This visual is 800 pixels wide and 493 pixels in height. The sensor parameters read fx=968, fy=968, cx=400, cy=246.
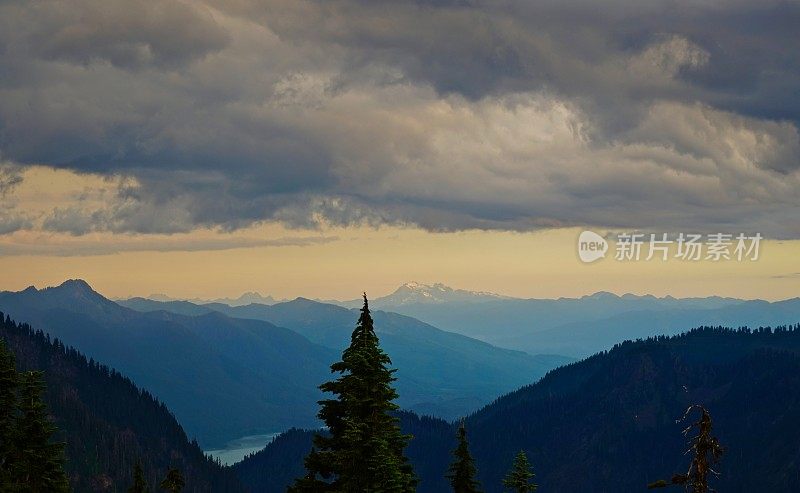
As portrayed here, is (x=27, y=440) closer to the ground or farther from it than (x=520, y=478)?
farther from it

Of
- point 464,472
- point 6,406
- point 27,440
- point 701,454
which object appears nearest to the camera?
point 701,454

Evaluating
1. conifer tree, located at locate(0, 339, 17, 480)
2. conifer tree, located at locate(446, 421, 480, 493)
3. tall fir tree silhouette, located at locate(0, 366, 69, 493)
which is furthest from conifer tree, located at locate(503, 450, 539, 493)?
conifer tree, located at locate(0, 339, 17, 480)

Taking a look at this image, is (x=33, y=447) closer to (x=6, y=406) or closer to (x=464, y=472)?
(x=6, y=406)

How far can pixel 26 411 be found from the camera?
69062 mm

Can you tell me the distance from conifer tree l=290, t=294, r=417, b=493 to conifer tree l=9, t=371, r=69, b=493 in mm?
21682

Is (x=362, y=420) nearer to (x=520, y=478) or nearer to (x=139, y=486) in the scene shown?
(x=520, y=478)

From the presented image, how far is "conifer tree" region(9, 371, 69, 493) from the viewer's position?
69.1 m

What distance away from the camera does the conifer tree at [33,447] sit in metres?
69.1

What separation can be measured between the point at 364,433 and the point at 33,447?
26.9 metres

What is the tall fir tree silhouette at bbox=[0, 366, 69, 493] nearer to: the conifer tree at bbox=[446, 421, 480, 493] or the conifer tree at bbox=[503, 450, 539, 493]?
the conifer tree at bbox=[446, 421, 480, 493]

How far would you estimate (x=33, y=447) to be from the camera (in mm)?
69938

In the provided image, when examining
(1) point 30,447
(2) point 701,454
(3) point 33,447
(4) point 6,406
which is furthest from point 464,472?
(2) point 701,454

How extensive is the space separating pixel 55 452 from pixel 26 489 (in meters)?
3.28

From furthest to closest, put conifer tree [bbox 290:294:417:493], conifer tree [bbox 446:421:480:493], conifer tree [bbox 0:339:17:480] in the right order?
conifer tree [bbox 446:421:480:493] < conifer tree [bbox 0:339:17:480] < conifer tree [bbox 290:294:417:493]
